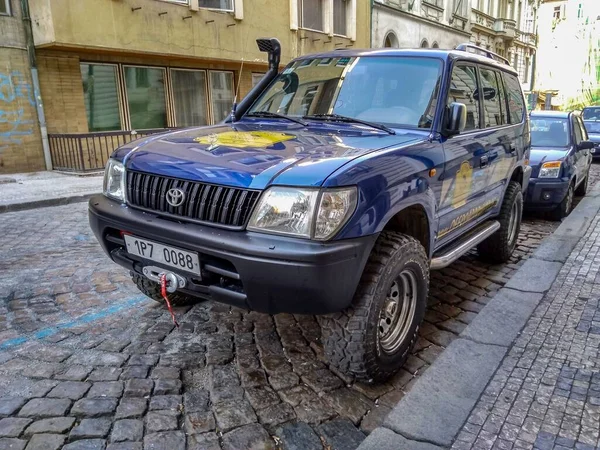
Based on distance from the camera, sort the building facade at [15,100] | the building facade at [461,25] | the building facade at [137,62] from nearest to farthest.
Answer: the building facade at [15,100] < the building facade at [137,62] < the building facade at [461,25]

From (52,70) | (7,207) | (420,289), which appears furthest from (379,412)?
(52,70)

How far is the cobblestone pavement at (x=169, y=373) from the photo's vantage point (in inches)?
96.5

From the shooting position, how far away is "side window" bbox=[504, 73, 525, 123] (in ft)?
16.5

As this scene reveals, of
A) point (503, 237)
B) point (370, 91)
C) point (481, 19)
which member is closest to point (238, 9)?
point (503, 237)

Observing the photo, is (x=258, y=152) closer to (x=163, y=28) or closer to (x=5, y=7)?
(x=5, y=7)

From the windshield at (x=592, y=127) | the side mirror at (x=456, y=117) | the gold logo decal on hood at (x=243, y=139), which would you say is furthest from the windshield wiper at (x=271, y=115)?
the windshield at (x=592, y=127)

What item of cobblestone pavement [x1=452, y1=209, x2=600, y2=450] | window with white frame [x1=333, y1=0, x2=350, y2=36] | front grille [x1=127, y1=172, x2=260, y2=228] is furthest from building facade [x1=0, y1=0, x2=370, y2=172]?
cobblestone pavement [x1=452, y1=209, x2=600, y2=450]

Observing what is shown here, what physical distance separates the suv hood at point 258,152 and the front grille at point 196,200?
0.14 feet

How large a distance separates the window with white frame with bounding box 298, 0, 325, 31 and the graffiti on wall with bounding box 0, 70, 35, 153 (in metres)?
9.27

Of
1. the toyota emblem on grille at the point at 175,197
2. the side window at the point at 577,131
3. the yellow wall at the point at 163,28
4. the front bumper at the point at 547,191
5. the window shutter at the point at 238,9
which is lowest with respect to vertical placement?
the front bumper at the point at 547,191

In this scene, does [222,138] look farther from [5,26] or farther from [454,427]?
[5,26]

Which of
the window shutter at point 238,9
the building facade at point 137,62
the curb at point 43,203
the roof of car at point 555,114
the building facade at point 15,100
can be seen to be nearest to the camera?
the curb at point 43,203

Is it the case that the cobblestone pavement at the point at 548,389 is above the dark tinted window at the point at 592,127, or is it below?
below

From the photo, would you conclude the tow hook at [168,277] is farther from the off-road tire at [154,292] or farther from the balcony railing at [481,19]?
the balcony railing at [481,19]
